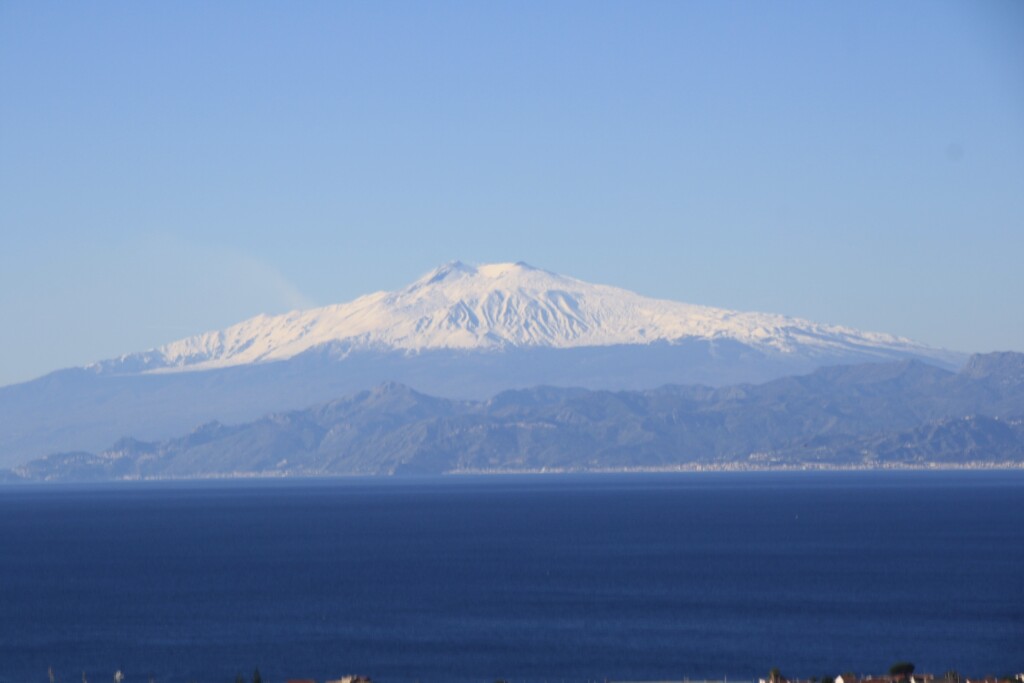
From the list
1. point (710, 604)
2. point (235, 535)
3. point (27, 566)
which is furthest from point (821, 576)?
point (235, 535)

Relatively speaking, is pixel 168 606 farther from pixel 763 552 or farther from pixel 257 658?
pixel 763 552

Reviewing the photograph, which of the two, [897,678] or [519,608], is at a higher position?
[519,608]

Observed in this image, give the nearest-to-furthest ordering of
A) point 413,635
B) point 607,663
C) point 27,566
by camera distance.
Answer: point 607,663 < point 413,635 < point 27,566

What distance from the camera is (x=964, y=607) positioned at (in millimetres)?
107625

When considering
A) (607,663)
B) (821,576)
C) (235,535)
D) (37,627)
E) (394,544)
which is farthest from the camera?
(235,535)

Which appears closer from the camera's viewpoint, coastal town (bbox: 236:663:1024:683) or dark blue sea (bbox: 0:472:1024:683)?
coastal town (bbox: 236:663:1024:683)

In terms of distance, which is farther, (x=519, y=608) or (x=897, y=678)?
(x=519, y=608)

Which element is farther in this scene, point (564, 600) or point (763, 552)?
point (763, 552)

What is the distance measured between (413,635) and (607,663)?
1491 cm

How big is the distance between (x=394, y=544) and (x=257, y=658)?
81028 millimetres

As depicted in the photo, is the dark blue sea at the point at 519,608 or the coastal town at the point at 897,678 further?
the dark blue sea at the point at 519,608

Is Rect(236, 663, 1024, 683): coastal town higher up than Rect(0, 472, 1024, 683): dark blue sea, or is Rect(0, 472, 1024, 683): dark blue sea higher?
Rect(0, 472, 1024, 683): dark blue sea

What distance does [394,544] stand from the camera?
566 ft

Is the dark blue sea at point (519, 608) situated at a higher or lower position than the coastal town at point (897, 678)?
higher
